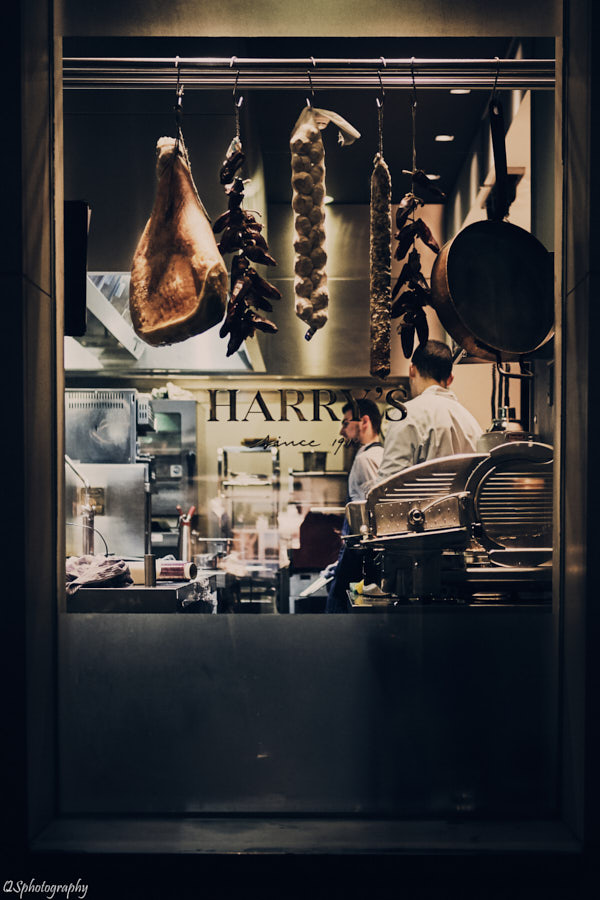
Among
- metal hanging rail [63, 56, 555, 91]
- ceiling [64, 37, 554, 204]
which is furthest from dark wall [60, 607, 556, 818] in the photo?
ceiling [64, 37, 554, 204]

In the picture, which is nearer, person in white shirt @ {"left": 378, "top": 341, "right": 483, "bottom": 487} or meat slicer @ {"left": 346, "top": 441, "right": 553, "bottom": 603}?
meat slicer @ {"left": 346, "top": 441, "right": 553, "bottom": 603}

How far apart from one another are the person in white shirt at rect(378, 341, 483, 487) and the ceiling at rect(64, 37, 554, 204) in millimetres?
1726

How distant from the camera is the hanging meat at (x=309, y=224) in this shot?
2.38 metres

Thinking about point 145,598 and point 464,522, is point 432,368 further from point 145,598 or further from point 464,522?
point 145,598

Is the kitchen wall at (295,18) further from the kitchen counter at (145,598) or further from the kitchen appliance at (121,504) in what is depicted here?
the kitchen appliance at (121,504)

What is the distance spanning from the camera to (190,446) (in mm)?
6473

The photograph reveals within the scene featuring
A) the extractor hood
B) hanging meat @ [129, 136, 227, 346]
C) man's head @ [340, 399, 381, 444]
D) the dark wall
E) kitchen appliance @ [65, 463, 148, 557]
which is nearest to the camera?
the dark wall

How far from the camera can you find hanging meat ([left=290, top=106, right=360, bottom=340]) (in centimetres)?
238

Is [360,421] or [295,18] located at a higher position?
[295,18]

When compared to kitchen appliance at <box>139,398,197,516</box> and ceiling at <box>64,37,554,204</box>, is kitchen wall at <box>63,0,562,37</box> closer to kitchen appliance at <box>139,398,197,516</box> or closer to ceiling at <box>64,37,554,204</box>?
ceiling at <box>64,37,554,204</box>

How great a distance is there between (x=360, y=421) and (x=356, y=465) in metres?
0.49

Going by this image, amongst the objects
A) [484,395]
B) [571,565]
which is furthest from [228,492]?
[571,565]

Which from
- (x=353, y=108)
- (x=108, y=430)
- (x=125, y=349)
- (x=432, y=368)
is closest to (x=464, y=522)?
(x=432, y=368)

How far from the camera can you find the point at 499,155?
7.86 ft
